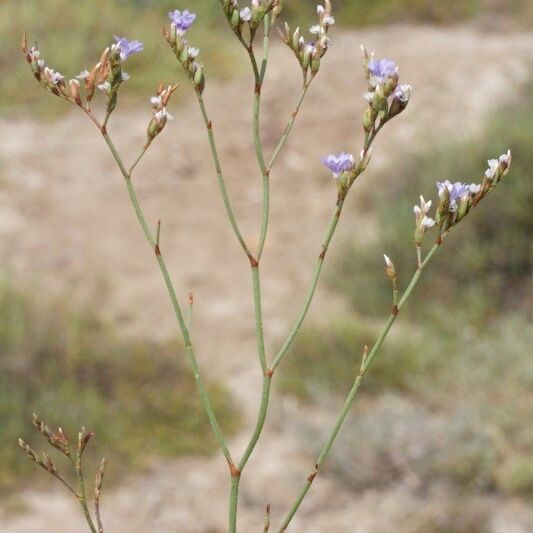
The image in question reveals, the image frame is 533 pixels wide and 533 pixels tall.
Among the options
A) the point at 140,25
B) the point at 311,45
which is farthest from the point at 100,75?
the point at 140,25

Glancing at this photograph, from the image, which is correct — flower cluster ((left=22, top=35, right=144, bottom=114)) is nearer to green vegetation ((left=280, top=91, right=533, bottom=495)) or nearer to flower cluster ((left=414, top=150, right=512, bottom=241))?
flower cluster ((left=414, top=150, right=512, bottom=241))

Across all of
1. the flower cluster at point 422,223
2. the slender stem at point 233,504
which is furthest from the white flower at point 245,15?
the slender stem at point 233,504

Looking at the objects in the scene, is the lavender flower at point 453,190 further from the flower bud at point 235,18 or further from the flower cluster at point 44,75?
the flower cluster at point 44,75

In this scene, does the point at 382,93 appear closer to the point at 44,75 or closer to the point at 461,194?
the point at 461,194

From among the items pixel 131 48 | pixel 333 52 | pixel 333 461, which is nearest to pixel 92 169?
pixel 333 52

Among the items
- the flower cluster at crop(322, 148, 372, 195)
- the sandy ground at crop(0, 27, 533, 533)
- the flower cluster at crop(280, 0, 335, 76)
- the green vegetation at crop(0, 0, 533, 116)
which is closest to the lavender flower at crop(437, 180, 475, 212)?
the flower cluster at crop(322, 148, 372, 195)

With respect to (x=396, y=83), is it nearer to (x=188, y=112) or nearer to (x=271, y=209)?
(x=271, y=209)

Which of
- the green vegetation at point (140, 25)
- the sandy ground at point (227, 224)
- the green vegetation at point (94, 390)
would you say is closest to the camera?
the sandy ground at point (227, 224)
